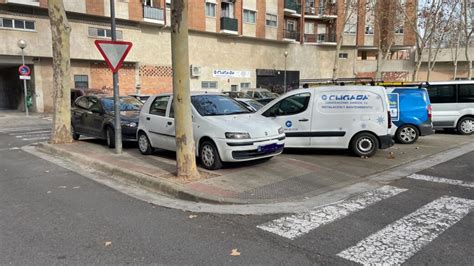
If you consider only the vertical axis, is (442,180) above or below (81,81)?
below

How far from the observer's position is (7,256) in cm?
383

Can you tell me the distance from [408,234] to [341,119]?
4.87m

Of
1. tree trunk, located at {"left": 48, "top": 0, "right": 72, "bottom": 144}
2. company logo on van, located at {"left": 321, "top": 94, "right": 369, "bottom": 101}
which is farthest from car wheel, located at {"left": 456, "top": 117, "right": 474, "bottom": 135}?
tree trunk, located at {"left": 48, "top": 0, "right": 72, "bottom": 144}

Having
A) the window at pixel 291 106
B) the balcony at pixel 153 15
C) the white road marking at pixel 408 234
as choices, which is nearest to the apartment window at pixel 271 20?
the balcony at pixel 153 15

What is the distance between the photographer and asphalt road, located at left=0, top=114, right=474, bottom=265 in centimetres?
384

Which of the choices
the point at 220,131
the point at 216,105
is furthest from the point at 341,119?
the point at 220,131

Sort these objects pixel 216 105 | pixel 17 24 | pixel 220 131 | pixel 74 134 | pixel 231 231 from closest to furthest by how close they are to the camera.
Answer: pixel 231 231
pixel 220 131
pixel 216 105
pixel 74 134
pixel 17 24

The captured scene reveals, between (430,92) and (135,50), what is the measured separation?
73.9 feet

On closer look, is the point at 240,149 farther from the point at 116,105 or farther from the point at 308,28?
the point at 308,28

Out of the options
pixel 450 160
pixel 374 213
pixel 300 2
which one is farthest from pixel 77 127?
pixel 300 2

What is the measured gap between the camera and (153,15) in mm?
29250

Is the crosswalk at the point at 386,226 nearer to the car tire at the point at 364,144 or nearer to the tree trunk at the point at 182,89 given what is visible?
the tree trunk at the point at 182,89

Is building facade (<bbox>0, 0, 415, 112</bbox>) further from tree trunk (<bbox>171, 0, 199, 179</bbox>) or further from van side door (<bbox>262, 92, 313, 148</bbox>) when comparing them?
tree trunk (<bbox>171, 0, 199, 179</bbox>)

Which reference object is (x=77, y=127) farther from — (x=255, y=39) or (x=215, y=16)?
(x=255, y=39)
